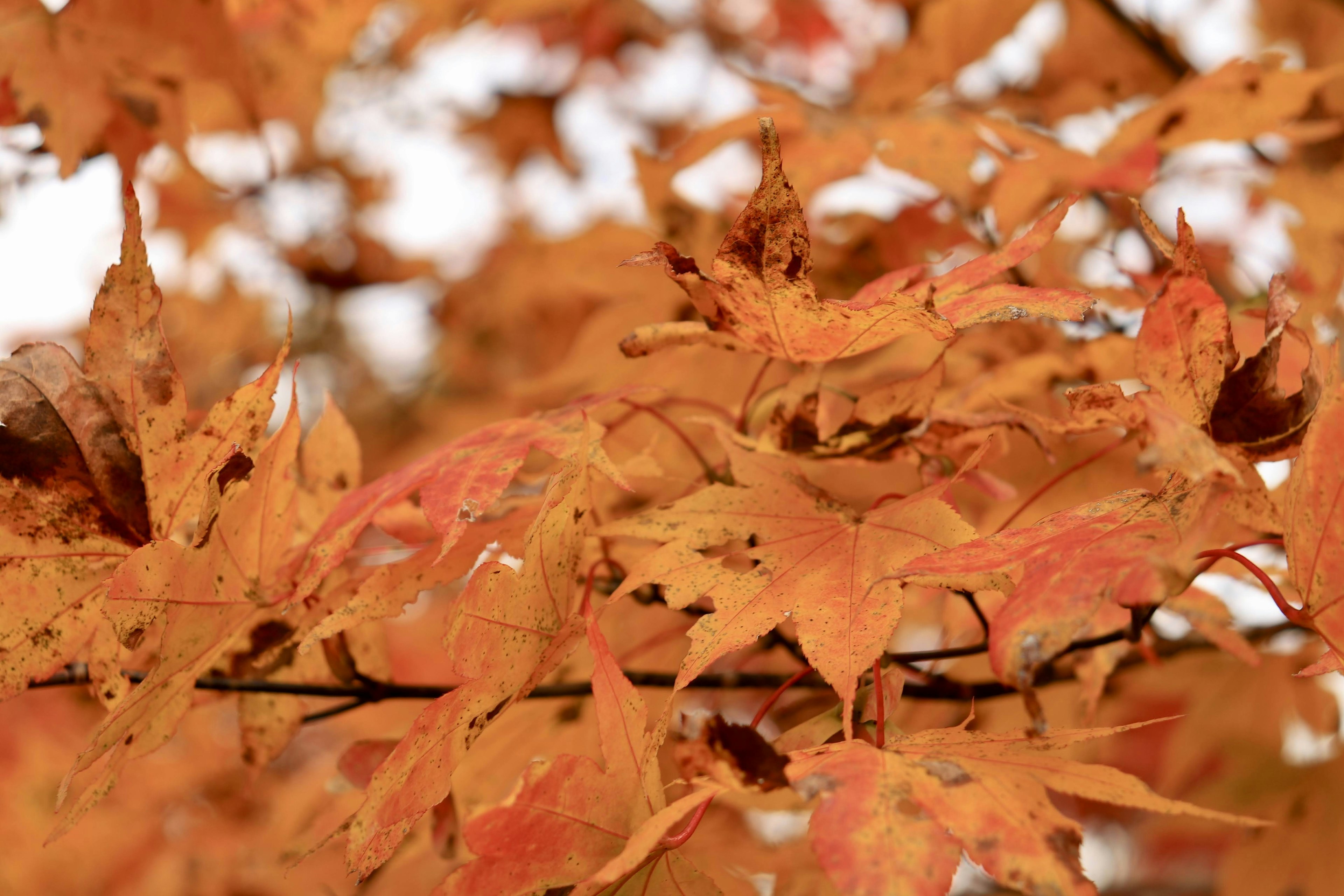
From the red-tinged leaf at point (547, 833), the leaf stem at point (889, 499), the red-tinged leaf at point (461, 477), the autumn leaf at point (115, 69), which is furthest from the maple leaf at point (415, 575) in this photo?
the autumn leaf at point (115, 69)

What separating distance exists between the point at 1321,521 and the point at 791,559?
0.86 ft

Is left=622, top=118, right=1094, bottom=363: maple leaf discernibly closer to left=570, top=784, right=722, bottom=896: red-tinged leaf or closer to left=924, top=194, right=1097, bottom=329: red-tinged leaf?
left=924, top=194, right=1097, bottom=329: red-tinged leaf

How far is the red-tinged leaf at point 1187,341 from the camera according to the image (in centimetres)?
50

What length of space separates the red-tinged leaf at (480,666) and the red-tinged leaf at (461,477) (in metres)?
0.03

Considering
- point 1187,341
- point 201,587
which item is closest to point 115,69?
point 201,587

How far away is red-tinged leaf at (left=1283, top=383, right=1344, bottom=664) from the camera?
1.54ft

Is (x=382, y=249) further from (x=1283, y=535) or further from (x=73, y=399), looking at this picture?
(x=1283, y=535)

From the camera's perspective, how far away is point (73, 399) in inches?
24.0

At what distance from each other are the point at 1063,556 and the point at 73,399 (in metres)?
0.56

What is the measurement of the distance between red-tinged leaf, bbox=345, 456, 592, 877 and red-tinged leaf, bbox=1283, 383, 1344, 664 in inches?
13.8

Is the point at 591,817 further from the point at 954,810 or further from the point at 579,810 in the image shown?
the point at 954,810

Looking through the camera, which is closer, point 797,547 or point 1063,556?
point 1063,556

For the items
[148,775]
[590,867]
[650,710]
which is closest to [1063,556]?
[590,867]

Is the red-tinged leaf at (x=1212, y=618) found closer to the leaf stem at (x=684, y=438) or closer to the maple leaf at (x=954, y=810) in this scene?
the maple leaf at (x=954, y=810)
